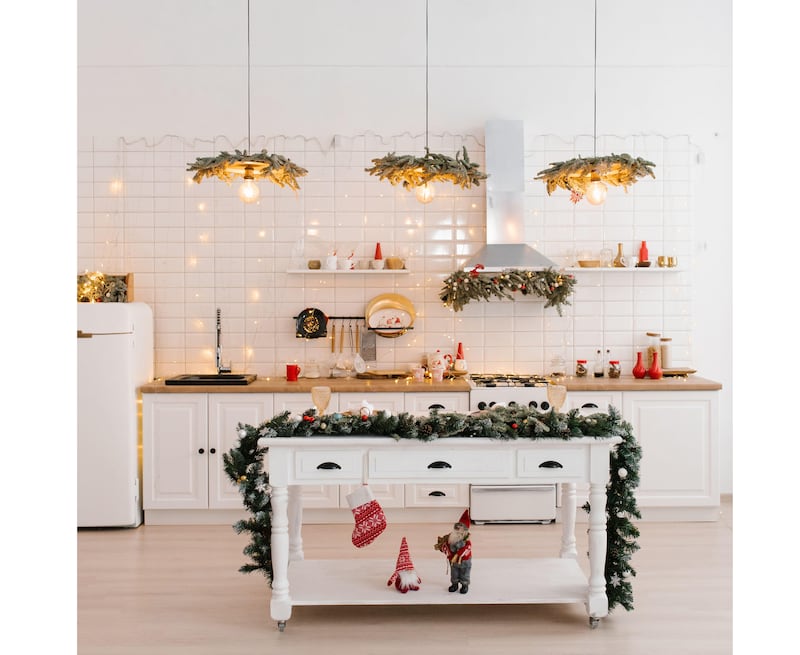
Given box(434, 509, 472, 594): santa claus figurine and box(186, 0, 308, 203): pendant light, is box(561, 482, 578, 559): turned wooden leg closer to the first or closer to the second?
box(434, 509, 472, 594): santa claus figurine

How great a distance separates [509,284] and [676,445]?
162cm

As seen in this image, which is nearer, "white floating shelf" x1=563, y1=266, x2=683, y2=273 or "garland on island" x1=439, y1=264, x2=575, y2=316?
"garland on island" x1=439, y1=264, x2=575, y2=316

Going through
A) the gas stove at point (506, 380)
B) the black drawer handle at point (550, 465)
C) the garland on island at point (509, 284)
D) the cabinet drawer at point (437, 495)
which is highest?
the garland on island at point (509, 284)

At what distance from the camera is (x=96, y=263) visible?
5594 mm

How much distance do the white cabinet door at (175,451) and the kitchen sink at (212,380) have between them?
0.11m

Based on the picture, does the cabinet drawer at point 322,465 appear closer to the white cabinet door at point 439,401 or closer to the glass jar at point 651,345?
the white cabinet door at point 439,401

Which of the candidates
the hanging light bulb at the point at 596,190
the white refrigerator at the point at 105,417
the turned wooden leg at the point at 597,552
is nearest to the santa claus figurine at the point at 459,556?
the turned wooden leg at the point at 597,552

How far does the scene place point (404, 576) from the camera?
135 inches

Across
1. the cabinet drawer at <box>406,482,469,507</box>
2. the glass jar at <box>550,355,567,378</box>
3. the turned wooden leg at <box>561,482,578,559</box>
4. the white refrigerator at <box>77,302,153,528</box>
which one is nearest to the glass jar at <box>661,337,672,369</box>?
the glass jar at <box>550,355,567,378</box>

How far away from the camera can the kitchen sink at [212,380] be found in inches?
202

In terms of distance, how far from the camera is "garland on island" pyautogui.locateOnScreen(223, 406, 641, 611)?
10.8 ft

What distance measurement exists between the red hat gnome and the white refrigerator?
2.36 meters

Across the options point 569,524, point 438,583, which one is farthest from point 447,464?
point 569,524

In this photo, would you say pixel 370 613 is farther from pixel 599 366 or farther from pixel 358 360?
pixel 599 366
